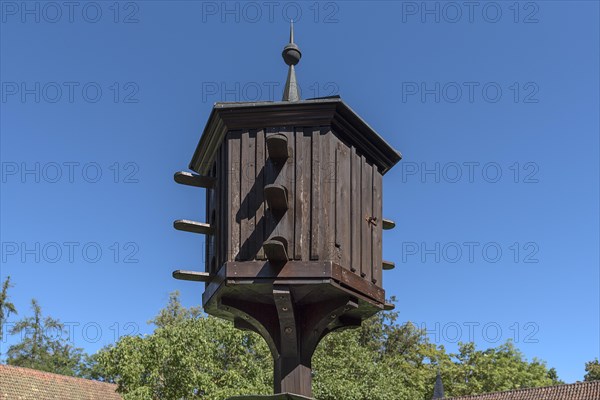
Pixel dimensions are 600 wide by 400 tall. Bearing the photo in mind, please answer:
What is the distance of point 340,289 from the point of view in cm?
658

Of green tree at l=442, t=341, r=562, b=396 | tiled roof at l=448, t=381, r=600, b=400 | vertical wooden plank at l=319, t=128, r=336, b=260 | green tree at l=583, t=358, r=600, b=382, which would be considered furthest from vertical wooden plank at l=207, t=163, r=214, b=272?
green tree at l=583, t=358, r=600, b=382

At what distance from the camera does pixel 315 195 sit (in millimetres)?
6656

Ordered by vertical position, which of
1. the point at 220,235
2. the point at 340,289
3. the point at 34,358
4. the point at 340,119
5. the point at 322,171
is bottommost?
the point at 340,289

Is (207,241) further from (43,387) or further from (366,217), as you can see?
(43,387)

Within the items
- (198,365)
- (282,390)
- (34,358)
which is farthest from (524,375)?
(282,390)

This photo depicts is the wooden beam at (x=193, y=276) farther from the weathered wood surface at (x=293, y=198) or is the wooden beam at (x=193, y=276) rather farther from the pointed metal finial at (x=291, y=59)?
the pointed metal finial at (x=291, y=59)

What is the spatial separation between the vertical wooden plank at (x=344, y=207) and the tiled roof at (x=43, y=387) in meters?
18.3

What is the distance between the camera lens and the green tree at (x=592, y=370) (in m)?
41.1

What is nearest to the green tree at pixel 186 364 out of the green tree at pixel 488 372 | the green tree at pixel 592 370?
the green tree at pixel 488 372

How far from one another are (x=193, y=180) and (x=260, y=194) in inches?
41.7

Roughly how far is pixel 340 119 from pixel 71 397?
68.4 ft

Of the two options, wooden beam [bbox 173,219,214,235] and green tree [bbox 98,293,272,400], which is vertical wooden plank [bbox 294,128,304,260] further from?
green tree [bbox 98,293,272,400]

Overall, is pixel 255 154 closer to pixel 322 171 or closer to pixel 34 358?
pixel 322 171

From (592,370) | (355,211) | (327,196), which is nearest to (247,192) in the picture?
(327,196)
